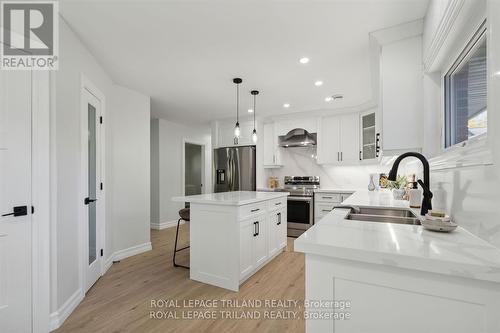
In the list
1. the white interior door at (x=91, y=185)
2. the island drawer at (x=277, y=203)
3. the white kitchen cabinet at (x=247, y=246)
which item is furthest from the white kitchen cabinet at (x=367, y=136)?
the white interior door at (x=91, y=185)

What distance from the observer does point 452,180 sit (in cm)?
131

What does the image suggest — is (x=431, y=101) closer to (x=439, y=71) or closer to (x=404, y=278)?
(x=439, y=71)

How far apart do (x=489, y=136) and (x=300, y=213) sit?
3.71m

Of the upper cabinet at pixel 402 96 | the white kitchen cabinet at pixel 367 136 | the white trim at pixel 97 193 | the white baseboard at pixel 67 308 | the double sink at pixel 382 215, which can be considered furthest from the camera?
the white kitchen cabinet at pixel 367 136

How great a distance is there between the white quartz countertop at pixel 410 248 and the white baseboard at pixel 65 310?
79.4 inches

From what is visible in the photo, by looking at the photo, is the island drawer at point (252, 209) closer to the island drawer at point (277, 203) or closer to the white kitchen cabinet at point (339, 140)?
the island drawer at point (277, 203)

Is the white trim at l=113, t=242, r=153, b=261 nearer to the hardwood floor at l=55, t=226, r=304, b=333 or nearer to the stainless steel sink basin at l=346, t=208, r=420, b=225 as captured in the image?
the hardwood floor at l=55, t=226, r=304, b=333

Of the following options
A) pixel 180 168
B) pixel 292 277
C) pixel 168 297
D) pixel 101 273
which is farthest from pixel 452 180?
pixel 180 168

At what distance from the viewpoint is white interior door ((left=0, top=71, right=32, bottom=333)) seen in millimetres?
1541

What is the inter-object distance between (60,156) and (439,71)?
2.92 m

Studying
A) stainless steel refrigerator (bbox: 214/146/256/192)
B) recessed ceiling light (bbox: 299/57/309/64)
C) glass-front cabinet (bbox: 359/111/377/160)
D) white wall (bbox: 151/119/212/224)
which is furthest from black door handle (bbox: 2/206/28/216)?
glass-front cabinet (bbox: 359/111/377/160)

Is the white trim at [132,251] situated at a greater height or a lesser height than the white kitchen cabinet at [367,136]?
lesser

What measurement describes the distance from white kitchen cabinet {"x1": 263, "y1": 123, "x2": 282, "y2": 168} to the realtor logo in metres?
3.84

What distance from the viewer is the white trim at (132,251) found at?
3175 millimetres
